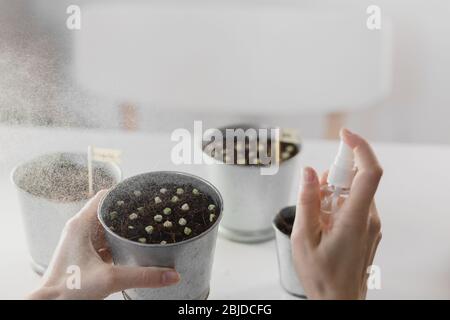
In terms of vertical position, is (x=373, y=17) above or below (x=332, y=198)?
above

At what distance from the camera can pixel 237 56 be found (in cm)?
58

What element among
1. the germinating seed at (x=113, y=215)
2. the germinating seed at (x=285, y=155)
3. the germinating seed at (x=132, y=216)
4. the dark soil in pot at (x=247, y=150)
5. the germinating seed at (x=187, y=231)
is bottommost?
the germinating seed at (x=187, y=231)

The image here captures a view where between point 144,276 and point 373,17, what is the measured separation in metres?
0.30

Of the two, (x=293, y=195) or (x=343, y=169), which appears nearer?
(x=343, y=169)

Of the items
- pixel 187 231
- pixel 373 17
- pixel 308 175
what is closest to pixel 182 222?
pixel 187 231

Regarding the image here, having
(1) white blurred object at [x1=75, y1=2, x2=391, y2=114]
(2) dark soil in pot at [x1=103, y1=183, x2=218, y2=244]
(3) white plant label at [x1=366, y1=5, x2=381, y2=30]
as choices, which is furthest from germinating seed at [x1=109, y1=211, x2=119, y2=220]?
(3) white plant label at [x1=366, y1=5, x2=381, y2=30]

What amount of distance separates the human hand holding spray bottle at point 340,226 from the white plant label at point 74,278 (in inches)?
7.0

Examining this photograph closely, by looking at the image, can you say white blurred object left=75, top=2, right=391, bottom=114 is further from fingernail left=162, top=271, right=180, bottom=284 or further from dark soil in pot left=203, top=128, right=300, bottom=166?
fingernail left=162, top=271, right=180, bottom=284

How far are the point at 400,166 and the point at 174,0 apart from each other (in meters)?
0.30

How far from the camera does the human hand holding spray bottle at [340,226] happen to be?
1.39 ft

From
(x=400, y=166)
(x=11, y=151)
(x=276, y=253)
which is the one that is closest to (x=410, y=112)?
(x=400, y=166)

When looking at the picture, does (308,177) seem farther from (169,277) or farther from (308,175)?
(169,277)

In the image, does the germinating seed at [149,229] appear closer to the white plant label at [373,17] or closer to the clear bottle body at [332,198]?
the clear bottle body at [332,198]

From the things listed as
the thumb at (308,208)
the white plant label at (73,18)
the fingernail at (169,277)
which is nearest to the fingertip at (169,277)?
the fingernail at (169,277)
